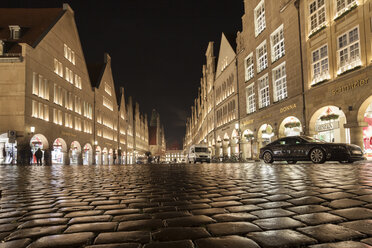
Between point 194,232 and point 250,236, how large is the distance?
51 cm

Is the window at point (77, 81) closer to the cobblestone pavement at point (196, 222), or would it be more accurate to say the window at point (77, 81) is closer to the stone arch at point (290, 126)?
the stone arch at point (290, 126)

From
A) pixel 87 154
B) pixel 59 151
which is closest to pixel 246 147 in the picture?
pixel 59 151

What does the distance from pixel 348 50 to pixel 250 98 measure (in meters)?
17.2

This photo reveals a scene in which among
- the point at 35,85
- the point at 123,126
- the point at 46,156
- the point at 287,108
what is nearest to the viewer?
the point at 287,108

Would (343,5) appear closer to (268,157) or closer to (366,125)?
(366,125)

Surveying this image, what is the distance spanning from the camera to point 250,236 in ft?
8.53

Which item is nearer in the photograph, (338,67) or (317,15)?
(338,67)

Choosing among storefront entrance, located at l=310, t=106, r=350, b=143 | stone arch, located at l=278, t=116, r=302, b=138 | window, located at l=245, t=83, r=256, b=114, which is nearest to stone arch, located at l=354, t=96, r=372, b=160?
storefront entrance, located at l=310, t=106, r=350, b=143

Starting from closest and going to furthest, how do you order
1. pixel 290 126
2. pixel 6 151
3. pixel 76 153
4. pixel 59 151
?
pixel 290 126
pixel 6 151
pixel 59 151
pixel 76 153

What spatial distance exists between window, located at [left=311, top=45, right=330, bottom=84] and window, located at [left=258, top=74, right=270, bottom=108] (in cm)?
822

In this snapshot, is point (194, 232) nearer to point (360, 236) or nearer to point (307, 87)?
point (360, 236)

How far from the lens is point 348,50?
19906 mm

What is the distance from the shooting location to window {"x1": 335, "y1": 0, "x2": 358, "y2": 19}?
762 inches

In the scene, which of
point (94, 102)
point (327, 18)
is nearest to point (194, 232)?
point (327, 18)
